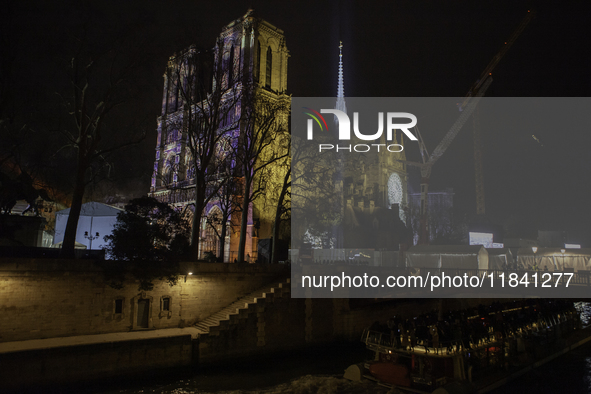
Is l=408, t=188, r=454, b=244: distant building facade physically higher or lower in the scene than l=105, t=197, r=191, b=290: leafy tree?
higher

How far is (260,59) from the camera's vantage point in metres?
52.7

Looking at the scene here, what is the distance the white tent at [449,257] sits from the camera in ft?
123

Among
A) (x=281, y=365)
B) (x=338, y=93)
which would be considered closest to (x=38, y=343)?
(x=281, y=365)

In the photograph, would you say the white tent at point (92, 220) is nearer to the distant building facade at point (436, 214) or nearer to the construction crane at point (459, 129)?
the distant building facade at point (436, 214)

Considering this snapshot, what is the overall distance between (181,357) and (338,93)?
10943 cm

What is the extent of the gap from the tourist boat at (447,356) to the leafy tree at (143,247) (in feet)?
29.8

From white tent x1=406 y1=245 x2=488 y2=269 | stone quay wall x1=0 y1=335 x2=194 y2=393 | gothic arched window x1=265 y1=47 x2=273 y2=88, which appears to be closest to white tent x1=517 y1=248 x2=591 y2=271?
white tent x1=406 y1=245 x2=488 y2=269

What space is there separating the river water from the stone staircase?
224cm

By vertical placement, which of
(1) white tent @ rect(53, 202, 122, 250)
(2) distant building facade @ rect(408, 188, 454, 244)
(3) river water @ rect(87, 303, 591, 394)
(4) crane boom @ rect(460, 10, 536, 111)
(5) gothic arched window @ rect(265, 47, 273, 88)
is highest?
(4) crane boom @ rect(460, 10, 536, 111)

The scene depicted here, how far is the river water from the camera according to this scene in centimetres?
1513

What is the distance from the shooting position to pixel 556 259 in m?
43.3

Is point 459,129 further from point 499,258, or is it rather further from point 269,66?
point 499,258

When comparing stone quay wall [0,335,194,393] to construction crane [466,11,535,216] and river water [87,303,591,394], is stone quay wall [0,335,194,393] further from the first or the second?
construction crane [466,11,535,216]

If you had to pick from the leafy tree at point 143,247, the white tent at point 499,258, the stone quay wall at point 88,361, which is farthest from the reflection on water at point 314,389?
the white tent at point 499,258
